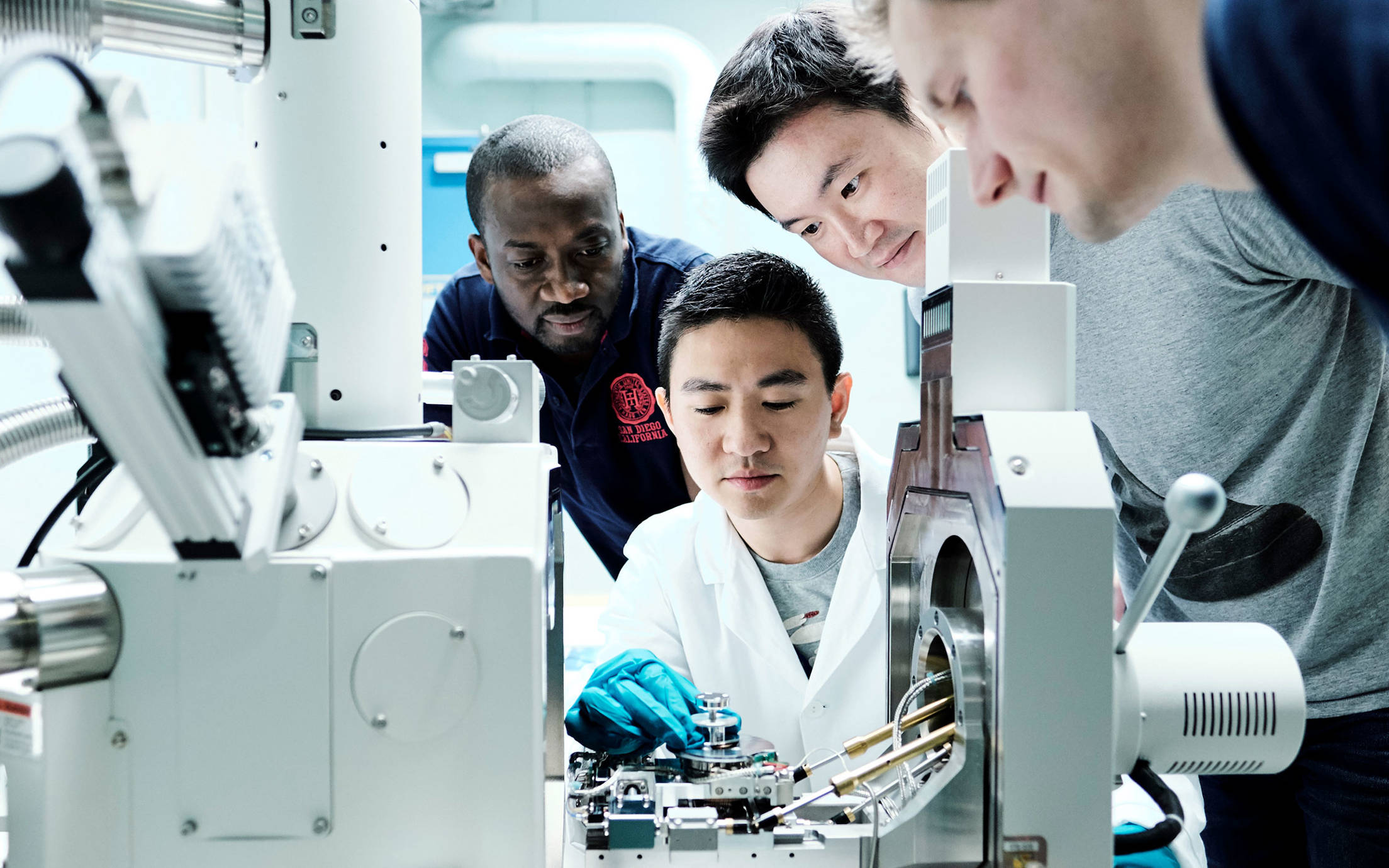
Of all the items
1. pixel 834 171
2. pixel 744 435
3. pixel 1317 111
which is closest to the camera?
pixel 1317 111

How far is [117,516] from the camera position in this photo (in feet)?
2.16

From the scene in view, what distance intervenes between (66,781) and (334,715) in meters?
0.17

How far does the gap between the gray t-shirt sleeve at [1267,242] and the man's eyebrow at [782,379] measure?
642mm

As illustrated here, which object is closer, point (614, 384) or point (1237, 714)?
point (1237, 714)

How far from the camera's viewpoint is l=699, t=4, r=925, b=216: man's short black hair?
1.22 meters

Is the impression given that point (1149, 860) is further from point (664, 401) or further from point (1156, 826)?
point (664, 401)

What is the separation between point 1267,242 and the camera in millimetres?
922

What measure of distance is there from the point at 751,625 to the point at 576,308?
0.66 m

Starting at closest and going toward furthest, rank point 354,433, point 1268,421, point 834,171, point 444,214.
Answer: point 354,433, point 1268,421, point 834,171, point 444,214

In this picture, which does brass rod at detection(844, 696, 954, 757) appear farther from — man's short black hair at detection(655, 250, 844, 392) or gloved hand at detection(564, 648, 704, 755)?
man's short black hair at detection(655, 250, 844, 392)

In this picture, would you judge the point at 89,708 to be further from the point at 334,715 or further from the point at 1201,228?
the point at 1201,228

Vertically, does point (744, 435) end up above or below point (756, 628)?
above

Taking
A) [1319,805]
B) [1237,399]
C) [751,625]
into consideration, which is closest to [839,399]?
[751,625]

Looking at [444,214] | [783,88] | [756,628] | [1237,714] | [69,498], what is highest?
[444,214]
